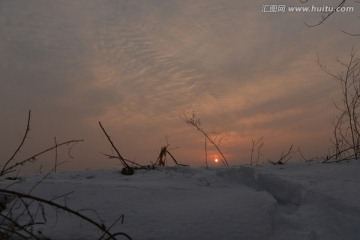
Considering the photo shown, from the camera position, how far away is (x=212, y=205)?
2.15 metres

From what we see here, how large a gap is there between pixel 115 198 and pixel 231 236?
2.37ft

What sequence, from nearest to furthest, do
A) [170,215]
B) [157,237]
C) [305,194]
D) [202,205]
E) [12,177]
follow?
1. [157,237]
2. [170,215]
3. [202,205]
4. [305,194]
5. [12,177]

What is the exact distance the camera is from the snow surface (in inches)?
74.0

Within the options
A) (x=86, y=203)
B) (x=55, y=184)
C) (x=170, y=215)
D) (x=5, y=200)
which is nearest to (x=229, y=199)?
(x=170, y=215)

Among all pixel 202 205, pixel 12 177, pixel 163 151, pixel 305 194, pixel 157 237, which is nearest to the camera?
pixel 157 237

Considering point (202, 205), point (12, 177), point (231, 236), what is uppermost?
point (12, 177)

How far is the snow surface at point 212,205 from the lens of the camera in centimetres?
188

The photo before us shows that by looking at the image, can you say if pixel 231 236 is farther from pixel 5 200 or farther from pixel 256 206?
pixel 5 200

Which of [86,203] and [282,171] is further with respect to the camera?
[282,171]

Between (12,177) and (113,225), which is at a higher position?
(12,177)

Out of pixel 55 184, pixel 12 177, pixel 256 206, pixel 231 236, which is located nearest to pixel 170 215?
pixel 231 236

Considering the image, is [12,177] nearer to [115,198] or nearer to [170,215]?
[115,198]

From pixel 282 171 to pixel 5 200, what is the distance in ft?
6.61

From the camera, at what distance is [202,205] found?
2.16 metres
